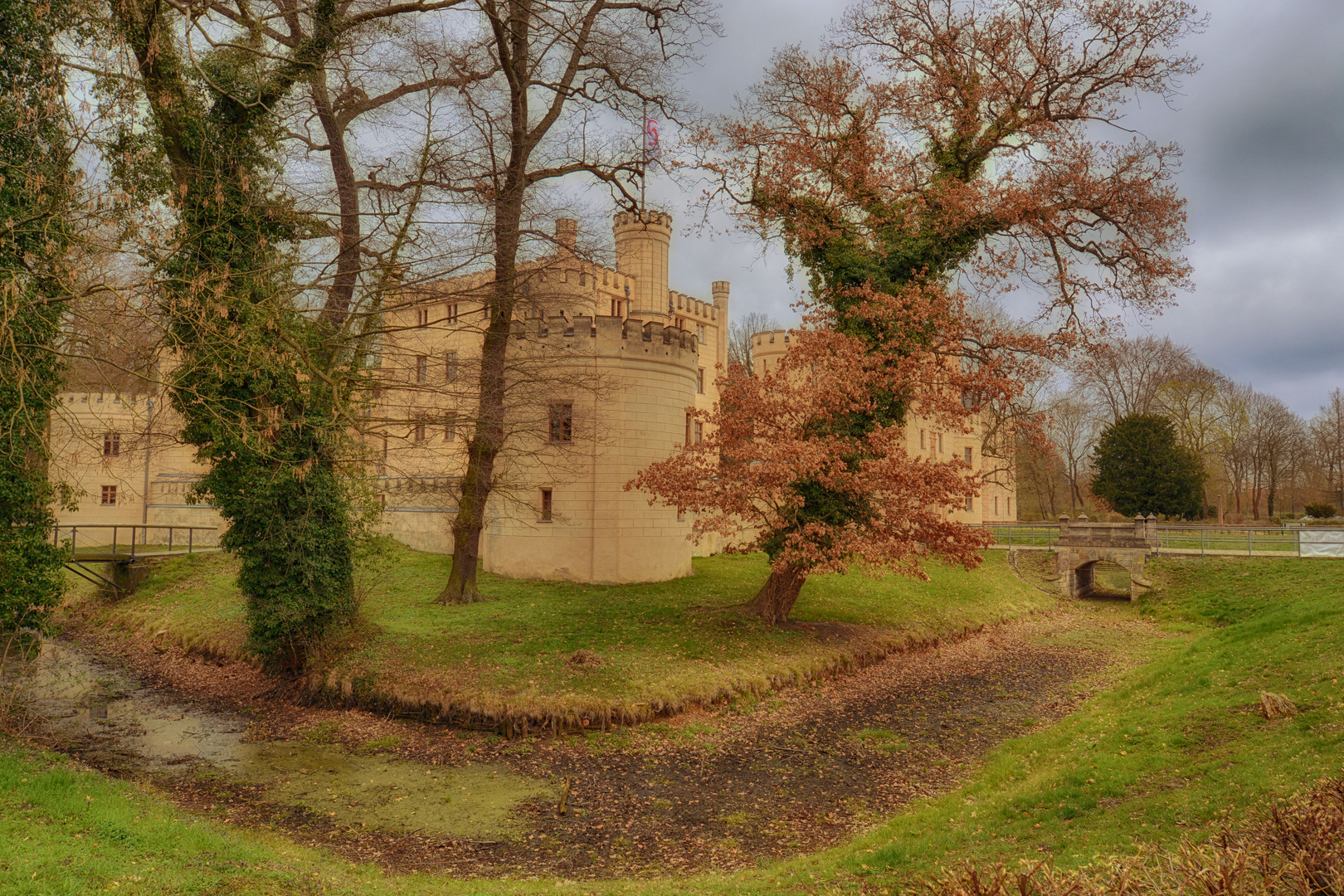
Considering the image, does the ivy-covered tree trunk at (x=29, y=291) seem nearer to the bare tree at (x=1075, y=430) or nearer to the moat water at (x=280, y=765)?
the moat water at (x=280, y=765)

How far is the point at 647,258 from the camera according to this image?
29188mm

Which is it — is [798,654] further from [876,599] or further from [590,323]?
[590,323]

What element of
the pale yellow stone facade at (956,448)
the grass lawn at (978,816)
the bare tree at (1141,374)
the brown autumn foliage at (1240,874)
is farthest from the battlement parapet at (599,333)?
the bare tree at (1141,374)

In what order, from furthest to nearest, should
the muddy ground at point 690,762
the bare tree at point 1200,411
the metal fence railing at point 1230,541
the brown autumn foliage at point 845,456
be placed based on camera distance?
the bare tree at point 1200,411, the metal fence railing at point 1230,541, the brown autumn foliage at point 845,456, the muddy ground at point 690,762

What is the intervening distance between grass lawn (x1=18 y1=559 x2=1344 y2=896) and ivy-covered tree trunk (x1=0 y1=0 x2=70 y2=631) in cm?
289

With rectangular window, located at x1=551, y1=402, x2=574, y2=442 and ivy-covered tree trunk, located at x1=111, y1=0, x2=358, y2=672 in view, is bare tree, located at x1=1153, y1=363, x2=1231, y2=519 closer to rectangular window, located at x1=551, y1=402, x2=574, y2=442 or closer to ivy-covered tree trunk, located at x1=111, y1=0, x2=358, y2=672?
rectangular window, located at x1=551, y1=402, x2=574, y2=442

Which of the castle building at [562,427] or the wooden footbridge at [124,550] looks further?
the wooden footbridge at [124,550]

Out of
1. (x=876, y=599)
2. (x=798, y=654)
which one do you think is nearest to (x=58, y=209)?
(x=798, y=654)

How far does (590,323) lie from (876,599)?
1062 cm

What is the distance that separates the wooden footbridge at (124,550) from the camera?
899 inches

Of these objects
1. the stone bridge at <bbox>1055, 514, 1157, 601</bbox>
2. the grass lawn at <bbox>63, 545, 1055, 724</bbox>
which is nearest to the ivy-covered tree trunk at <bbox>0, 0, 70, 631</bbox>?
the grass lawn at <bbox>63, 545, 1055, 724</bbox>

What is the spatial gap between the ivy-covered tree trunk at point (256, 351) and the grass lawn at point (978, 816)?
4.23 meters

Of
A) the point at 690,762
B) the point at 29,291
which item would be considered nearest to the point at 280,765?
the point at 690,762

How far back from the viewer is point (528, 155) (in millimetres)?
18141
